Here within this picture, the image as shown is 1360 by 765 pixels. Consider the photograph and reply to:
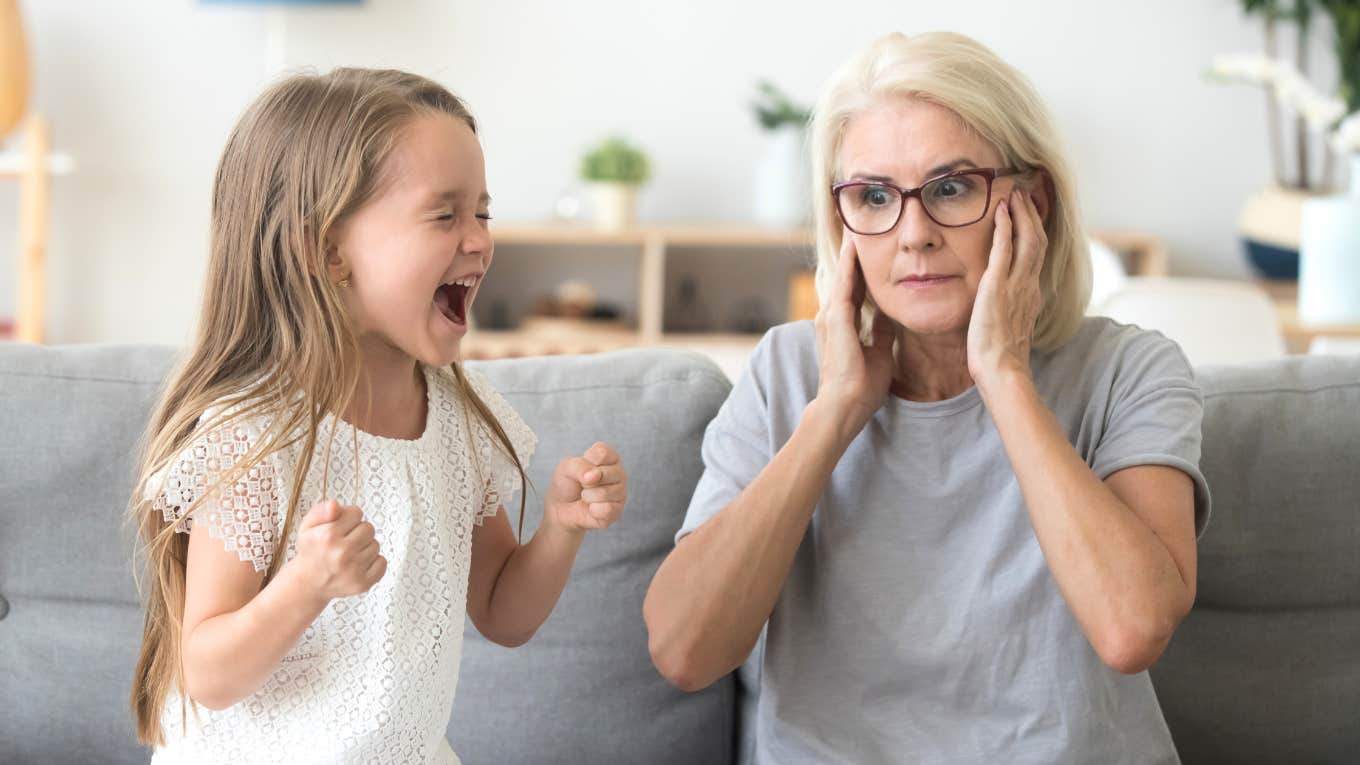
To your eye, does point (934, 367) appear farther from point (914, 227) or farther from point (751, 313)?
point (751, 313)

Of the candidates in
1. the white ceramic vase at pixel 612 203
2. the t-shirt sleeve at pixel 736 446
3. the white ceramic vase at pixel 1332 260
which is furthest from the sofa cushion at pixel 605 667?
the white ceramic vase at pixel 612 203

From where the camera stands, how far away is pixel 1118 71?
5.03m

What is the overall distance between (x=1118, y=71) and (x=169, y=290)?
3577 millimetres

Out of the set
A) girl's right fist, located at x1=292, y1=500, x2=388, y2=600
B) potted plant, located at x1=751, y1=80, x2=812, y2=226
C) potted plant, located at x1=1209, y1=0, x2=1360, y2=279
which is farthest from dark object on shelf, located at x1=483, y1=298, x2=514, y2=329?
girl's right fist, located at x1=292, y1=500, x2=388, y2=600

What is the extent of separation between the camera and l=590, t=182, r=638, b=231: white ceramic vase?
15.7 ft

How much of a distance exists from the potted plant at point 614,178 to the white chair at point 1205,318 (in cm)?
243

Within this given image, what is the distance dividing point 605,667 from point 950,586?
44cm

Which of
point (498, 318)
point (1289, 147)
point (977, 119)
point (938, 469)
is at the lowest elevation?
point (498, 318)

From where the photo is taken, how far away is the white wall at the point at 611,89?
502cm

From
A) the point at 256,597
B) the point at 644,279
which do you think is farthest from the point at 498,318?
the point at 256,597

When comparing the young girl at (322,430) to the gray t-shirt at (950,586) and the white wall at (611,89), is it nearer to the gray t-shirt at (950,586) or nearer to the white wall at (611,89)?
the gray t-shirt at (950,586)

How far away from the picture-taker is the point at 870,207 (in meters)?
1.42

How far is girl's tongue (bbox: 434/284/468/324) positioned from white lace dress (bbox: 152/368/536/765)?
0.39ft

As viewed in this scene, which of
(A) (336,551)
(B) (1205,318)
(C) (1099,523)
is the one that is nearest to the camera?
(A) (336,551)
